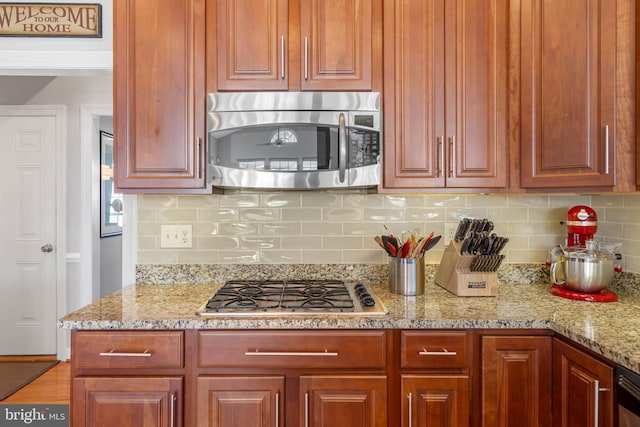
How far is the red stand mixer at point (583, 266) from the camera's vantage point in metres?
1.69

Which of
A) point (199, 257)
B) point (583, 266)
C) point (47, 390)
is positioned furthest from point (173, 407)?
point (47, 390)

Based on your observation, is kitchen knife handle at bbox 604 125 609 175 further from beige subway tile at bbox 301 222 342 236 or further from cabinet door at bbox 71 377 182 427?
cabinet door at bbox 71 377 182 427

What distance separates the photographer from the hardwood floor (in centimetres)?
282

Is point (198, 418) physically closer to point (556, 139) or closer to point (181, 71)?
point (181, 71)

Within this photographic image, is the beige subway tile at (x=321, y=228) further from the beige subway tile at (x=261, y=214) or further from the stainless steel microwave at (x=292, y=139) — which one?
the stainless steel microwave at (x=292, y=139)

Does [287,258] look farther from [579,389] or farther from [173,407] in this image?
[579,389]

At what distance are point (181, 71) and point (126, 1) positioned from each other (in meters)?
0.37

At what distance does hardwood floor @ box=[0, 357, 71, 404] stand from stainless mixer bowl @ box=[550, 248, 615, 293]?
3.12 m

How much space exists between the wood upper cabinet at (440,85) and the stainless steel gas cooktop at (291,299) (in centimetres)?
52

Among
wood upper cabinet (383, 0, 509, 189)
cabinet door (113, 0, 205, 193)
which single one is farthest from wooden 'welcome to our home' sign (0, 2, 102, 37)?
wood upper cabinet (383, 0, 509, 189)

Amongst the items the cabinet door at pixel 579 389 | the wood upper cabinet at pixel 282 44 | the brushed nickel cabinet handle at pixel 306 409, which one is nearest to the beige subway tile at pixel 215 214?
the wood upper cabinet at pixel 282 44

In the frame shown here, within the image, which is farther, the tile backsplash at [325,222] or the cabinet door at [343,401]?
the tile backsplash at [325,222]

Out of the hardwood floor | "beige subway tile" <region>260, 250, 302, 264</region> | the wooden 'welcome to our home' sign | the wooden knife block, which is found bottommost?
the hardwood floor

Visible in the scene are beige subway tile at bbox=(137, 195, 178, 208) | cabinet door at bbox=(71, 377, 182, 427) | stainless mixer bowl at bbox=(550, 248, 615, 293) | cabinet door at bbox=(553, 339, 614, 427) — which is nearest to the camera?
cabinet door at bbox=(553, 339, 614, 427)
